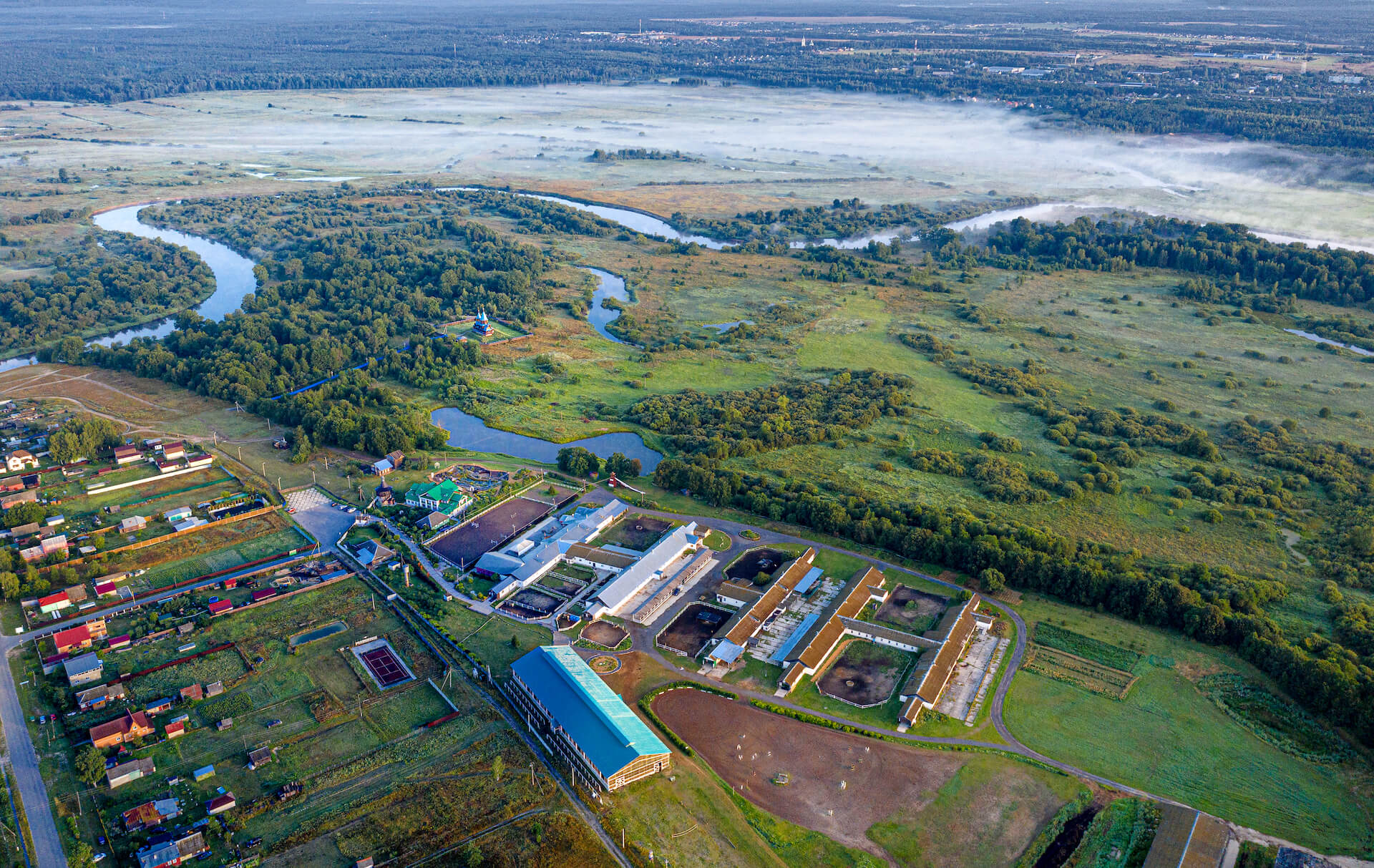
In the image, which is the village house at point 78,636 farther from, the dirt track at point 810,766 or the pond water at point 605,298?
the pond water at point 605,298

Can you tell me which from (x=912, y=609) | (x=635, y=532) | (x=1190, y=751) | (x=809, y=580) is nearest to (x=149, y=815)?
(x=635, y=532)

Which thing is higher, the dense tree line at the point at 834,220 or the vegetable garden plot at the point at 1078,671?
the dense tree line at the point at 834,220

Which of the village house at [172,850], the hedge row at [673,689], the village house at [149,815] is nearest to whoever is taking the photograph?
the village house at [172,850]

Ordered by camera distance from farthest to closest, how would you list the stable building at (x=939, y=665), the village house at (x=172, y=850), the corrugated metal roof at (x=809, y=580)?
the corrugated metal roof at (x=809, y=580) → the stable building at (x=939, y=665) → the village house at (x=172, y=850)

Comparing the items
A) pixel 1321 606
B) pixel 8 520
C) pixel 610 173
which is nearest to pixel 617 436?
pixel 8 520

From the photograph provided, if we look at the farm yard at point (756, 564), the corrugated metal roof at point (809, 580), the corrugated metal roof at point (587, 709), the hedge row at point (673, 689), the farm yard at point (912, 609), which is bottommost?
the farm yard at point (912, 609)

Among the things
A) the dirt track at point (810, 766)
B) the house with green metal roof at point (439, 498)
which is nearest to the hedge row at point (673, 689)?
the dirt track at point (810, 766)

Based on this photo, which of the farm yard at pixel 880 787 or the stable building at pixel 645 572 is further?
the stable building at pixel 645 572
